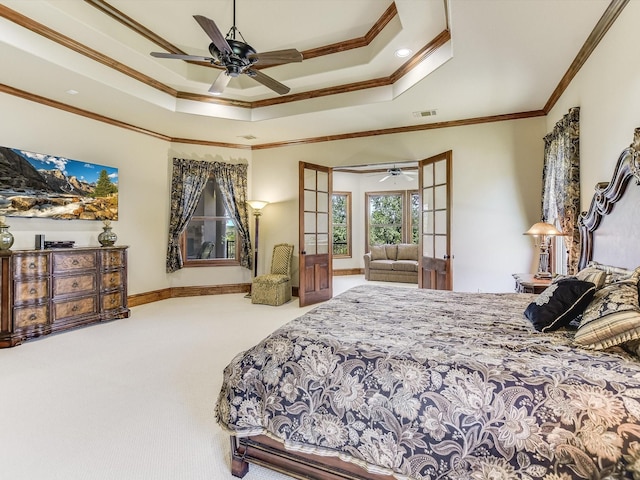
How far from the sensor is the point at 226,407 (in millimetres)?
1675

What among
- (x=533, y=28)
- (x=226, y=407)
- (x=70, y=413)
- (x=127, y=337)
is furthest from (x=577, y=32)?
(x=127, y=337)

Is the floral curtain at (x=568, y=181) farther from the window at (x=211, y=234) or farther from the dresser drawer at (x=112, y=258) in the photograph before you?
the dresser drawer at (x=112, y=258)

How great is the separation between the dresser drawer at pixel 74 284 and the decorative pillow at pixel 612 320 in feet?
16.4

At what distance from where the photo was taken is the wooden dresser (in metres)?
3.53

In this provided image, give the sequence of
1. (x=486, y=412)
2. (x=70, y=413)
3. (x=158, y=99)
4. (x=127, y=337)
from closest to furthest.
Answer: (x=486, y=412)
(x=70, y=413)
(x=127, y=337)
(x=158, y=99)

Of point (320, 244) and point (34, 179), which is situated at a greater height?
point (34, 179)

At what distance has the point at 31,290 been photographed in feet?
12.1

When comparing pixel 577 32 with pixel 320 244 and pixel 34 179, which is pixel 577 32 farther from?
pixel 34 179

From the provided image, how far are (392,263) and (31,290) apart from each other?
6.79m

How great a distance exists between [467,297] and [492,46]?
2.23 meters

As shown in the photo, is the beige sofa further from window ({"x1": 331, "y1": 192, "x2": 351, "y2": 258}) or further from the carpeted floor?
the carpeted floor

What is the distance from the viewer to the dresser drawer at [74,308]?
3938 mm

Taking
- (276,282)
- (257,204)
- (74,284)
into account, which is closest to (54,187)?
(74,284)

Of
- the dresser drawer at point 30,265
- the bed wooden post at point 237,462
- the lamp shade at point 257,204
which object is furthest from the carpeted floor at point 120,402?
the lamp shade at point 257,204
